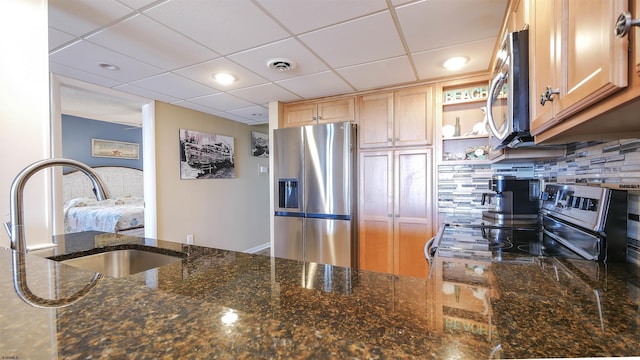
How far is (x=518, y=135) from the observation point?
1.12 meters

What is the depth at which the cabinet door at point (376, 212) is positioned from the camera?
2.70 meters

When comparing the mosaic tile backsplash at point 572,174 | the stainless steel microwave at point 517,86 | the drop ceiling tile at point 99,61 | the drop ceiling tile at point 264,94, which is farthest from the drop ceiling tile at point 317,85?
the stainless steel microwave at point 517,86

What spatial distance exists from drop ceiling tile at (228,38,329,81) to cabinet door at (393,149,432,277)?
1153 mm

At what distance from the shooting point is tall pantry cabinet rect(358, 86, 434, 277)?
8.45 feet

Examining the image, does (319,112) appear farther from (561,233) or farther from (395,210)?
(561,233)

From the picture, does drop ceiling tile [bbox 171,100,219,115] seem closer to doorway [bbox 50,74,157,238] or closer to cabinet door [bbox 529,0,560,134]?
doorway [bbox 50,74,157,238]

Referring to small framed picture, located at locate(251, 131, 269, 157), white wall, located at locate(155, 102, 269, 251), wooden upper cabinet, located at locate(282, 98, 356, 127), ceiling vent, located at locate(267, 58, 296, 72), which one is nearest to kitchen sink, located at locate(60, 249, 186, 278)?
ceiling vent, located at locate(267, 58, 296, 72)

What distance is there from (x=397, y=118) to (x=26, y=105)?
100 inches

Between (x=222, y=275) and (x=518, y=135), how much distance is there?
1.22 meters

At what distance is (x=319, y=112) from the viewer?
3045 mm

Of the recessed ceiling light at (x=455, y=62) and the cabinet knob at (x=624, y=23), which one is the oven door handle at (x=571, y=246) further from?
the recessed ceiling light at (x=455, y=62)

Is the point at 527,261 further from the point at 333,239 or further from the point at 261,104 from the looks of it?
the point at 261,104

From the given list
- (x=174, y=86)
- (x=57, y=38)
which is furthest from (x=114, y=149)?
(x=57, y=38)

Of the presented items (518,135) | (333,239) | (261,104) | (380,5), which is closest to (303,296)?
(518,135)
